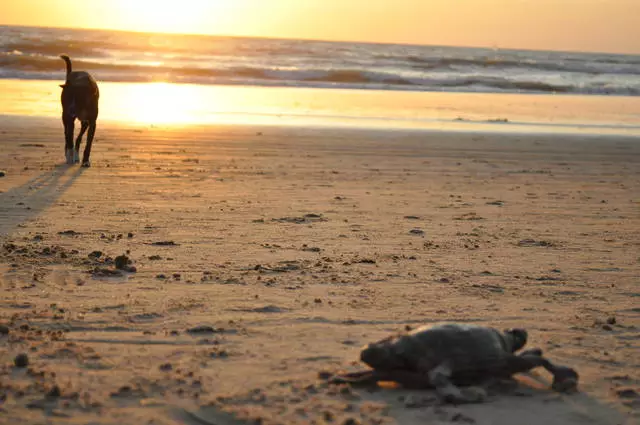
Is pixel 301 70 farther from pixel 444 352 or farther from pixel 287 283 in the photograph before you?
pixel 444 352

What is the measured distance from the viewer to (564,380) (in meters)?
3.92

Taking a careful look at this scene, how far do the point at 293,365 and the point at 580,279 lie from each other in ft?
9.24

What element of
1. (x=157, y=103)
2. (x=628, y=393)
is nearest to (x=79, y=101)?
(x=628, y=393)

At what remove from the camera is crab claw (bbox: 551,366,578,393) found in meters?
3.92

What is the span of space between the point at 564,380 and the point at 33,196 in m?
6.45

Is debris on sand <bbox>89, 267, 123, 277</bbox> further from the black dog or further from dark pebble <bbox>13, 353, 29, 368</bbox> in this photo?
the black dog

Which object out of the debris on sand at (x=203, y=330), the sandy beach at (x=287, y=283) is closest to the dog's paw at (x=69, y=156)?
the sandy beach at (x=287, y=283)

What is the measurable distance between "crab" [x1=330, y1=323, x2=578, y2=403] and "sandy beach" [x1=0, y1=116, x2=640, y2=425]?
0.08 metres

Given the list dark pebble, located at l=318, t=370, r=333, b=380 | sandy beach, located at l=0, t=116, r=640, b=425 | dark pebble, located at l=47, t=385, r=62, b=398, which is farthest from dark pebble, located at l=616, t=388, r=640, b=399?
dark pebble, located at l=47, t=385, r=62, b=398

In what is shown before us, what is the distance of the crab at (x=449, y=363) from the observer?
378cm

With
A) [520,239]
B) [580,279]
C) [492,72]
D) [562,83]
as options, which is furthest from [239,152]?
[492,72]

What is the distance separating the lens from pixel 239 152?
12992 mm

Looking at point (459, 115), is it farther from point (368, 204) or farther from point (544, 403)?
point (544, 403)

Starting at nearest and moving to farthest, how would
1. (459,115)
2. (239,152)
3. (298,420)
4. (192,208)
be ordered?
(298,420) → (192,208) → (239,152) → (459,115)
